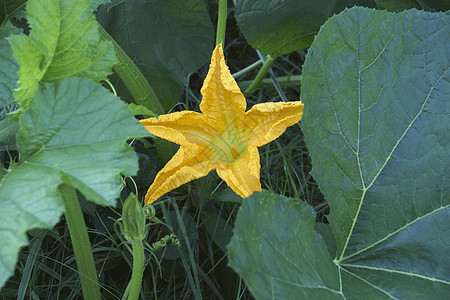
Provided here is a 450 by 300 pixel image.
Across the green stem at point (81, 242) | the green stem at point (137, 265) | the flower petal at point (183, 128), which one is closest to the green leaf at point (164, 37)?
the flower petal at point (183, 128)

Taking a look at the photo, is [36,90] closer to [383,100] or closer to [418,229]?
[383,100]

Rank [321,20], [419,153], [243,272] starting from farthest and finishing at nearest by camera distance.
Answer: [321,20], [419,153], [243,272]

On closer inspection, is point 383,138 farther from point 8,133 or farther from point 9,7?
point 9,7

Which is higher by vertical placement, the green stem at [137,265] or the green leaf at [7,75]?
the green leaf at [7,75]

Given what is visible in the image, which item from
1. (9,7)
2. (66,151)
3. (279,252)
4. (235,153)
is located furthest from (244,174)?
(9,7)

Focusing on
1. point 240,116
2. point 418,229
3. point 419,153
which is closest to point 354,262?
point 418,229

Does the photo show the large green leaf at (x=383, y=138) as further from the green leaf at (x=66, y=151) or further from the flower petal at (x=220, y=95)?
the green leaf at (x=66, y=151)

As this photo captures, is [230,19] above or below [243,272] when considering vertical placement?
above
